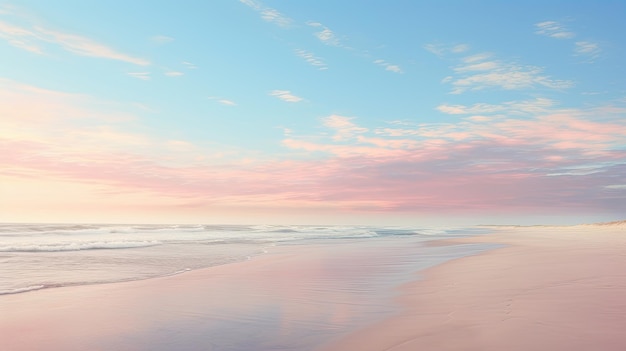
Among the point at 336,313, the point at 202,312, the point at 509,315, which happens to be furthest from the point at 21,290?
the point at 509,315

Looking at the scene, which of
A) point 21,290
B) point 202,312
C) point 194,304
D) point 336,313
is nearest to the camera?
point 336,313

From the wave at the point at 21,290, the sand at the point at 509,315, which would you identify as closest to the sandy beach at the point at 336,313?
the sand at the point at 509,315

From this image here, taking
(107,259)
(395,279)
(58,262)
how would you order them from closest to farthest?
1. (395,279)
2. (58,262)
3. (107,259)

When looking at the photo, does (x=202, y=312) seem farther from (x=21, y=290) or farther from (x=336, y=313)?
(x=21, y=290)

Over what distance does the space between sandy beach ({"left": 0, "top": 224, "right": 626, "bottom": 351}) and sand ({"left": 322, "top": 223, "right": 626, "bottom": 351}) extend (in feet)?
0.07

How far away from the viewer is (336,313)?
8781 mm

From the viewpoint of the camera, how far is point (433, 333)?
697 centimetres

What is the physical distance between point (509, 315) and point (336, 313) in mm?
2984

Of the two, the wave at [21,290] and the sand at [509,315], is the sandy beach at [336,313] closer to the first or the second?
the sand at [509,315]

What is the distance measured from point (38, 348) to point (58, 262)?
45.9ft

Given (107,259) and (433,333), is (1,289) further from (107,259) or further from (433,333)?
(433,333)

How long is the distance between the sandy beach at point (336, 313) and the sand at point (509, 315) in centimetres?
2

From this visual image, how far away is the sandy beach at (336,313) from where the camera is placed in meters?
6.70

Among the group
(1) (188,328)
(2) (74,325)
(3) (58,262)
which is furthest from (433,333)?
(3) (58,262)
